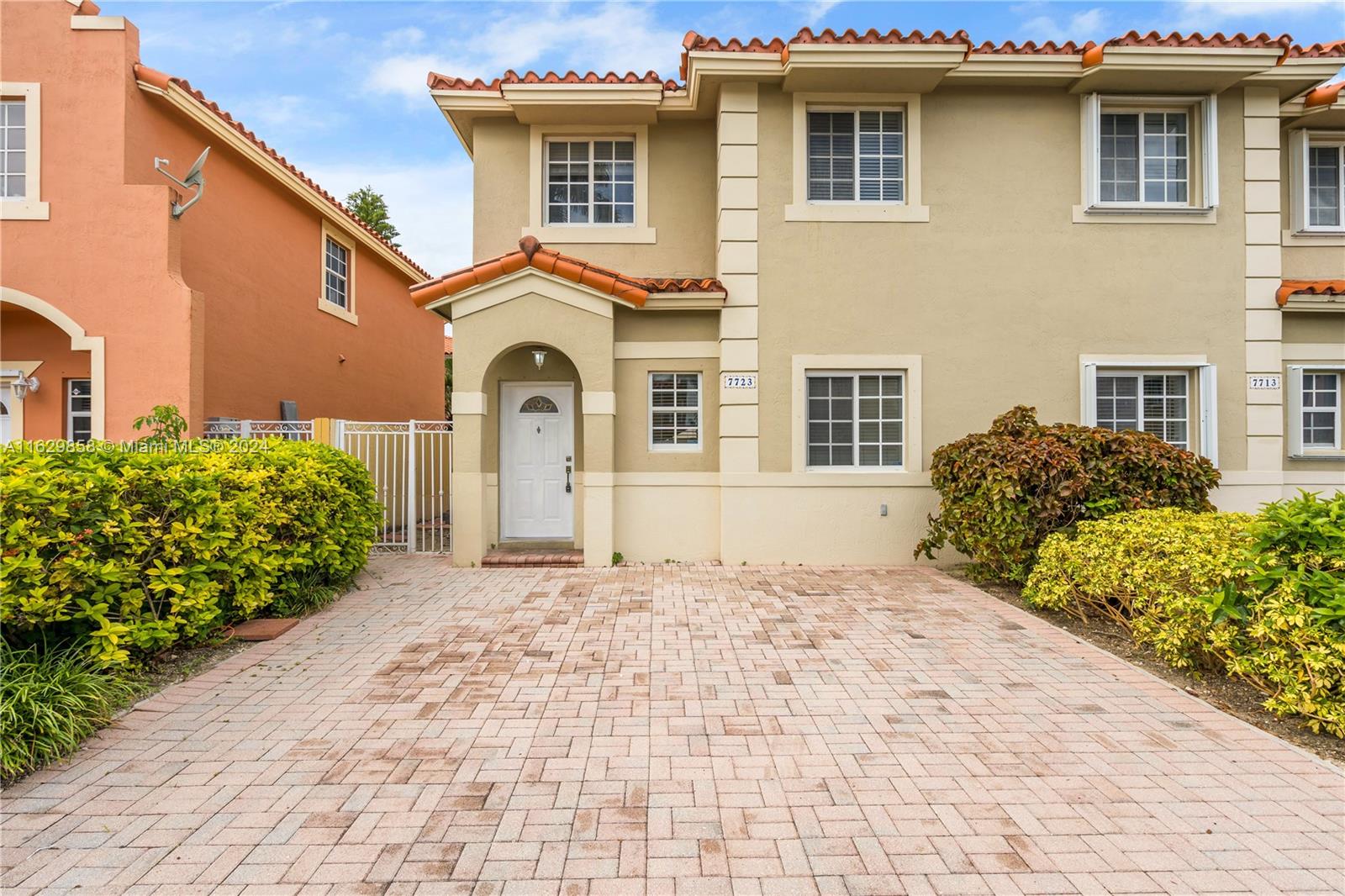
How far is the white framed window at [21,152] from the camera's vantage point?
8469 mm

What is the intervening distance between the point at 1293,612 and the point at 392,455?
1082cm

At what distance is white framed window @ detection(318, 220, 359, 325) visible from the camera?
13.1 m

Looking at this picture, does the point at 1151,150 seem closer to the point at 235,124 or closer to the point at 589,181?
the point at 589,181

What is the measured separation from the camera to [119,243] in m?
8.57

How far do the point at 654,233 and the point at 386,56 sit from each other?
470 cm

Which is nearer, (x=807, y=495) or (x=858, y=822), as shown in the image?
(x=858, y=822)

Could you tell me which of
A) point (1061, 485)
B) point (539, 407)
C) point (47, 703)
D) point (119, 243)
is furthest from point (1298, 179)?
point (119, 243)

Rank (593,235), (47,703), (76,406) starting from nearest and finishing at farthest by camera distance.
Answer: (47,703), (76,406), (593,235)

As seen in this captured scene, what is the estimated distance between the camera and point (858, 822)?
307cm

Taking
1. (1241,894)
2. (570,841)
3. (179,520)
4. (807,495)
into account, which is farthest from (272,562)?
(1241,894)

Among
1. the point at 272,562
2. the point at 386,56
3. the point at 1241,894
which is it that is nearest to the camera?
the point at 1241,894

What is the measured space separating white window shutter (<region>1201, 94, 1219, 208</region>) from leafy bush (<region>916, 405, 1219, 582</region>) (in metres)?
4.09

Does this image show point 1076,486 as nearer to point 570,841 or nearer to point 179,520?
point 570,841

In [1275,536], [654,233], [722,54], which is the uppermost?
[722,54]
